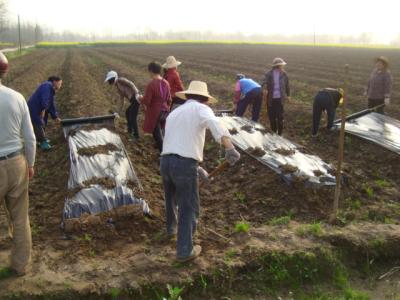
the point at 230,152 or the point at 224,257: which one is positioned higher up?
the point at 230,152

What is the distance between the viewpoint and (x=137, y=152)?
8.06 meters

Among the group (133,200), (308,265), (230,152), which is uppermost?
(230,152)

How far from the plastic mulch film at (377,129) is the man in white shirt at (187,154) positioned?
15.8 feet

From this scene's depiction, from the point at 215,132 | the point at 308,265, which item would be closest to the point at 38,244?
the point at 215,132

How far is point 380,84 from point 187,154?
6.70m

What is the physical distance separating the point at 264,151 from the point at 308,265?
9.57 feet

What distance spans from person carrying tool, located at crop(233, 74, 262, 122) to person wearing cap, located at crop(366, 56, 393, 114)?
8.68 ft

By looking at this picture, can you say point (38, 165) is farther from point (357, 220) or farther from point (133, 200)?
point (357, 220)

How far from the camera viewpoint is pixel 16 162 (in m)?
4.00

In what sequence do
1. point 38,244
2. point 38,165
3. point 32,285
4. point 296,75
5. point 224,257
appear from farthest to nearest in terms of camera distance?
1. point 296,75
2. point 38,165
3. point 38,244
4. point 224,257
5. point 32,285

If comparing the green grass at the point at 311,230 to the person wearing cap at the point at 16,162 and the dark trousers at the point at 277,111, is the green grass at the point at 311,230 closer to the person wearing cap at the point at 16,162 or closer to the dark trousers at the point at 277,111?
the person wearing cap at the point at 16,162

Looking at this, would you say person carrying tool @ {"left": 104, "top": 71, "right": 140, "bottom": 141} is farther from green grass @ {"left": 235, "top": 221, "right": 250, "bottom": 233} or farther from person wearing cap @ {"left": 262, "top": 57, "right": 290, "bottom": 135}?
green grass @ {"left": 235, "top": 221, "right": 250, "bottom": 233}

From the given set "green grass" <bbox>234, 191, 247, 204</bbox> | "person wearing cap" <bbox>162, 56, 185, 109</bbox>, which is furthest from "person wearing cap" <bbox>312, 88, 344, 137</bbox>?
"green grass" <bbox>234, 191, 247, 204</bbox>

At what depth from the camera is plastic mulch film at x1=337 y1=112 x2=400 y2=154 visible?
8.11 m
